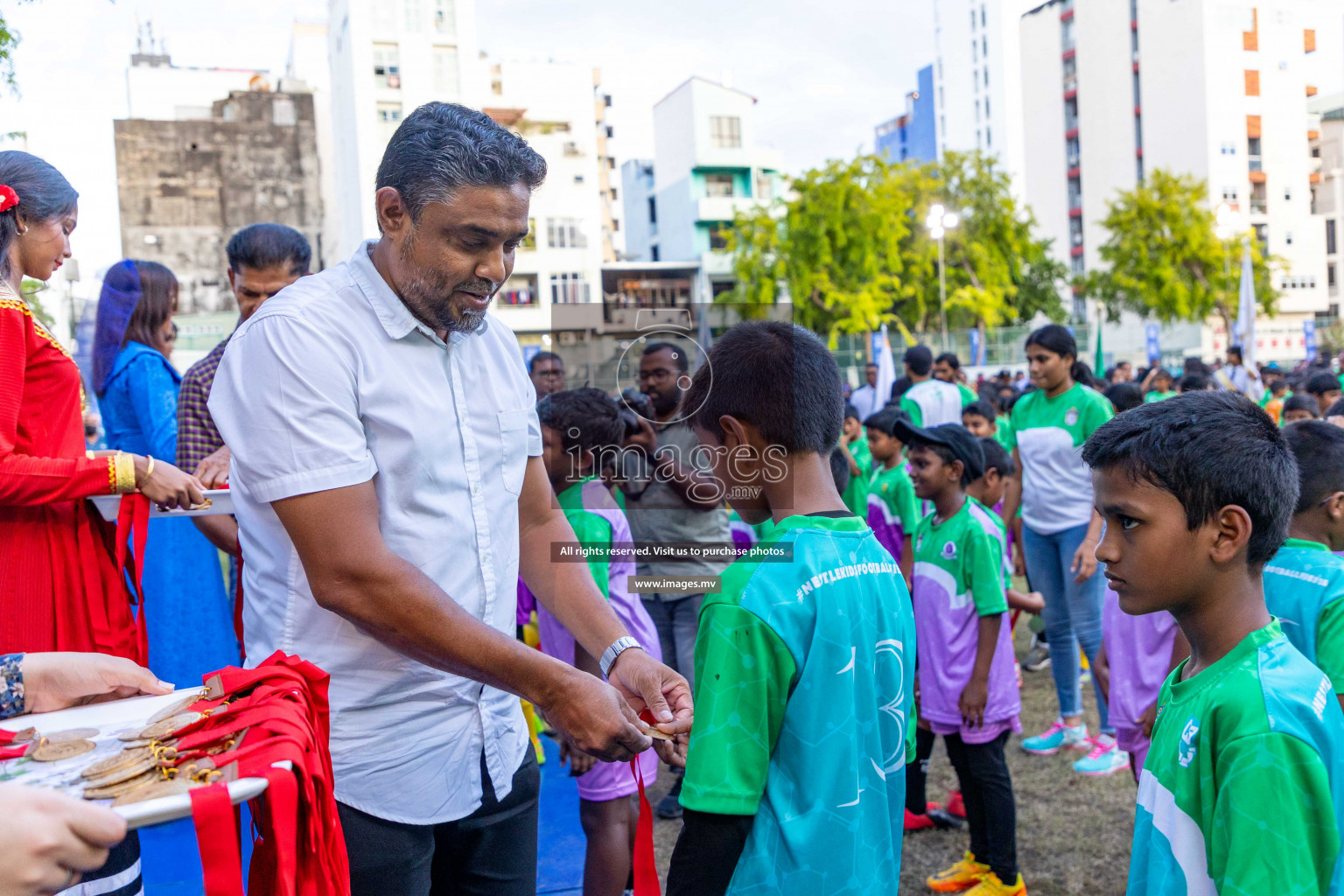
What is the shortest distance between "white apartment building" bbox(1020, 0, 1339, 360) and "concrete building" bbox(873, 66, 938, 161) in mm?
19524

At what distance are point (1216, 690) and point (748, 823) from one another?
32.1 inches

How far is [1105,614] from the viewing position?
12.9 feet

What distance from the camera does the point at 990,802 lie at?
11.9 ft

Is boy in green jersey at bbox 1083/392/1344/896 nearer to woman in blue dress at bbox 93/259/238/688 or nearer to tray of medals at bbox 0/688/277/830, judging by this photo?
tray of medals at bbox 0/688/277/830

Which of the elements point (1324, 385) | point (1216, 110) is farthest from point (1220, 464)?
point (1216, 110)

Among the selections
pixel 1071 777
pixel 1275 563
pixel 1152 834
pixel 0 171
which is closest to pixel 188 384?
pixel 0 171

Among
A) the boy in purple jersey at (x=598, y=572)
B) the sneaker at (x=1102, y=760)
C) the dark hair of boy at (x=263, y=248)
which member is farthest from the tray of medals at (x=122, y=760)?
the sneaker at (x=1102, y=760)

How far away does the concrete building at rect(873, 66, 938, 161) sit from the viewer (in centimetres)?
7431

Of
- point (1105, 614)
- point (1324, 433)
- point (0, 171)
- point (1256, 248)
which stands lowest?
point (1105, 614)

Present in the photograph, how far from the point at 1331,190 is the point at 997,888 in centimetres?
6124

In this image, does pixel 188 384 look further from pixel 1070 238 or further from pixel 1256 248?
pixel 1070 238

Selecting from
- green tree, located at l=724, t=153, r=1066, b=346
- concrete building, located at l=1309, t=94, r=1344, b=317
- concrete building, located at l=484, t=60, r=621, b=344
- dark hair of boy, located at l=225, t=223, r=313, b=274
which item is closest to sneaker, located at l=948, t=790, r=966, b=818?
dark hair of boy, located at l=225, t=223, r=313, b=274

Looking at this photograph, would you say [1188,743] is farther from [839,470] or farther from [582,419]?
[839,470]

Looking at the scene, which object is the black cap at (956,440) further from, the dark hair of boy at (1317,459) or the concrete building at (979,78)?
the concrete building at (979,78)
